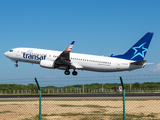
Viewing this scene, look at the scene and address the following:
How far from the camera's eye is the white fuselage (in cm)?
4728

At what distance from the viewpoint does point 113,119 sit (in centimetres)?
1778

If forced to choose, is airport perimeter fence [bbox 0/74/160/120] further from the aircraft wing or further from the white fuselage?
the white fuselage

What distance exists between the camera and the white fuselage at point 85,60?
4728 centimetres

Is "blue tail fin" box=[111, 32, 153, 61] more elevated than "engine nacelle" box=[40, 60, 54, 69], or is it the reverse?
"blue tail fin" box=[111, 32, 153, 61]

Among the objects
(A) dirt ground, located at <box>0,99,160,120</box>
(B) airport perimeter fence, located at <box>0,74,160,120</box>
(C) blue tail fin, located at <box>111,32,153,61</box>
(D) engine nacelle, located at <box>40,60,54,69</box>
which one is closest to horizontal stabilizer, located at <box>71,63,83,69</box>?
(D) engine nacelle, located at <box>40,60,54,69</box>

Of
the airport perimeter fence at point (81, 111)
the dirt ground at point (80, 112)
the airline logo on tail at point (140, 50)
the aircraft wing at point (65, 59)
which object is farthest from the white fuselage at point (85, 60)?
the dirt ground at point (80, 112)

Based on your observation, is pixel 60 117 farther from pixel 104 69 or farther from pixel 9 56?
pixel 9 56

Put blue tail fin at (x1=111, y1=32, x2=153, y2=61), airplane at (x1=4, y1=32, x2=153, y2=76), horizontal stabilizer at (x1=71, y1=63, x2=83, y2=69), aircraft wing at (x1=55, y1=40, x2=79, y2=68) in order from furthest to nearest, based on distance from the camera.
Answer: blue tail fin at (x1=111, y1=32, x2=153, y2=61) < horizontal stabilizer at (x1=71, y1=63, x2=83, y2=69) < airplane at (x1=4, y1=32, x2=153, y2=76) < aircraft wing at (x1=55, y1=40, x2=79, y2=68)

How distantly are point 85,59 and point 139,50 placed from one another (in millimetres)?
11882

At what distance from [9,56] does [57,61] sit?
1289cm

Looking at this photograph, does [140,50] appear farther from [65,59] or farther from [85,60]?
Answer: [65,59]

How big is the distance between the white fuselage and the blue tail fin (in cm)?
201

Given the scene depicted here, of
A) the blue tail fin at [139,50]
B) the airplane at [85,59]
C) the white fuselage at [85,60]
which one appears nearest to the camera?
the airplane at [85,59]

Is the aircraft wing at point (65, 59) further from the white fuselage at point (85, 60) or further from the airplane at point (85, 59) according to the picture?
the white fuselage at point (85, 60)
